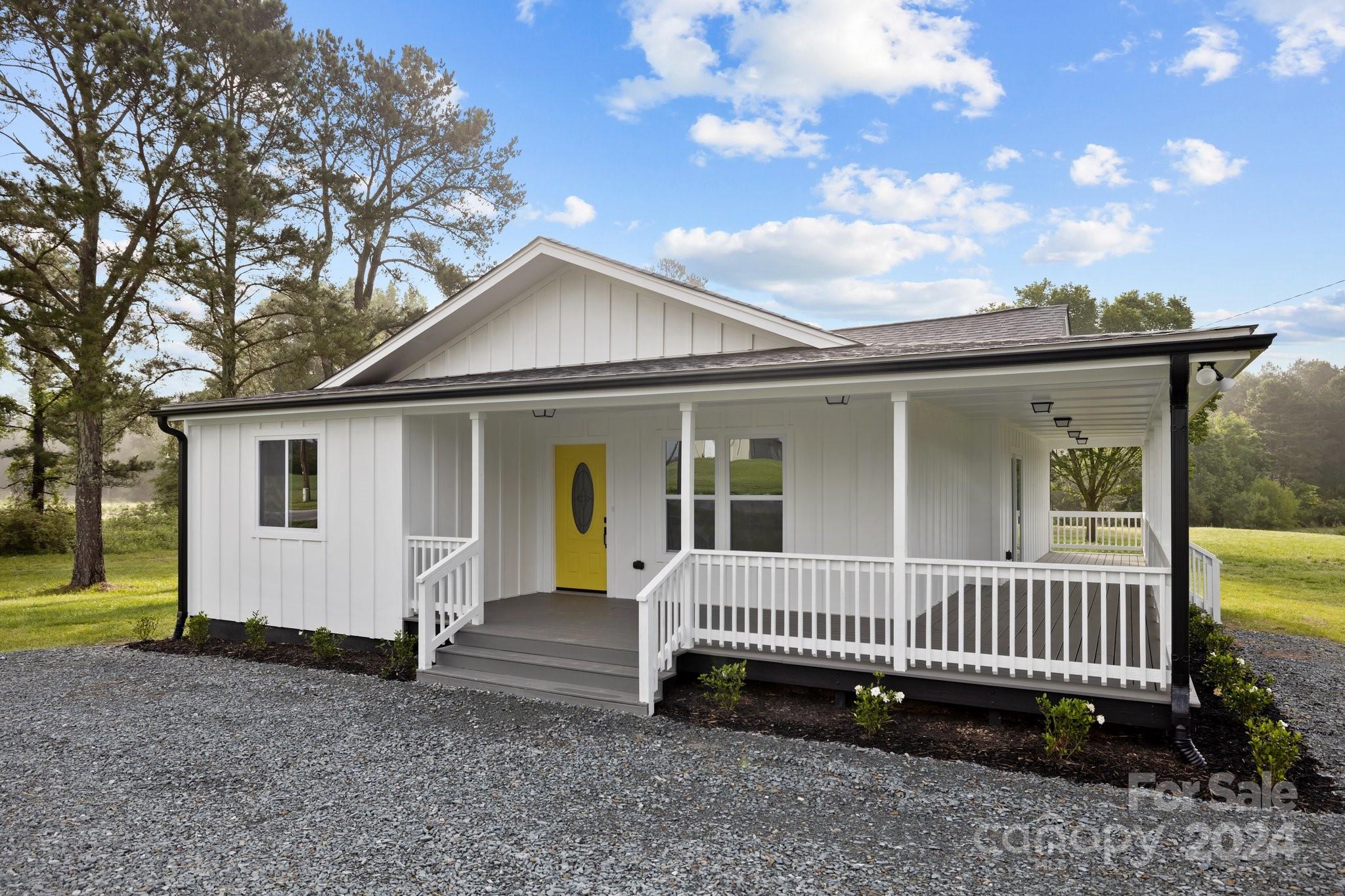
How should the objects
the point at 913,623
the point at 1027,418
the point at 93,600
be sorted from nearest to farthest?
the point at 913,623 → the point at 1027,418 → the point at 93,600

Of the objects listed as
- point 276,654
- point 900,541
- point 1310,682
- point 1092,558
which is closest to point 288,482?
point 276,654

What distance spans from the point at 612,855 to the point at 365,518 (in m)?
5.60

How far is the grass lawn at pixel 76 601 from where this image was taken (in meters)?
10.9

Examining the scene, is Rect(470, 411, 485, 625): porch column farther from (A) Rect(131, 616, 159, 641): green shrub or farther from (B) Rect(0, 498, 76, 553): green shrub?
(B) Rect(0, 498, 76, 553): green shrub

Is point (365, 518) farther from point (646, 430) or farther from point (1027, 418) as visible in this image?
point (1027, 418)

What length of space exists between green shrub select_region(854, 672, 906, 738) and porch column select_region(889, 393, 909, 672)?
28cm

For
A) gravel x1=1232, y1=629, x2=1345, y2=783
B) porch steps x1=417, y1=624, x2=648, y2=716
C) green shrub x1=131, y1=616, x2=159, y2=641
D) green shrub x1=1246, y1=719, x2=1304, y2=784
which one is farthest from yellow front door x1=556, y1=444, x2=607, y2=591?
gravel x1=1232, y1=629, x2=1345, y2=783

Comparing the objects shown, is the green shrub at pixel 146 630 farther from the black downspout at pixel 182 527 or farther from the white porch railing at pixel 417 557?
the white porch railing at pixel 417 557

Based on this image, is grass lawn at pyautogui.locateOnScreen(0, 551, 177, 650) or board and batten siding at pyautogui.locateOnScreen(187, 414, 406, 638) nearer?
board and batten siding at pyautogui.locateOnScreen(187, 414, 406, 638)

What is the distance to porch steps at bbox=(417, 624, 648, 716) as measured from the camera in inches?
253

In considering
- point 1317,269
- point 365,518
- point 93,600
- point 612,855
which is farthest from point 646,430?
point 1317,269

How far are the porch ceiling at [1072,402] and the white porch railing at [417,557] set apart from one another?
198 inches

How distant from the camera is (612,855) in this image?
381 centimetres

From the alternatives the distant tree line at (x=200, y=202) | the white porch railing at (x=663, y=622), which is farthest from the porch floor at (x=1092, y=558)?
the distant tree line at (x=200, y=202)
